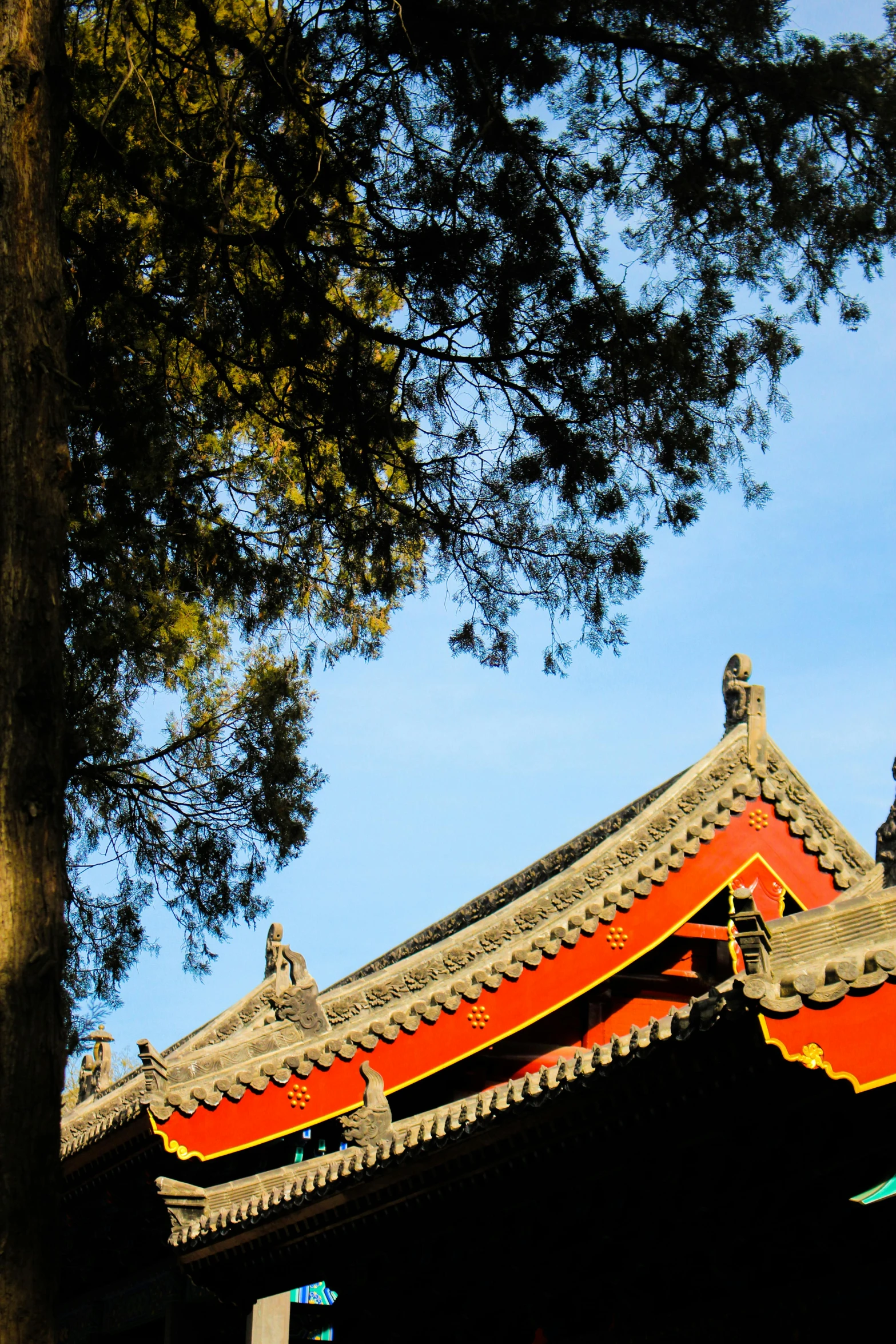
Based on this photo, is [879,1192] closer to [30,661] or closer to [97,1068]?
[30,661]

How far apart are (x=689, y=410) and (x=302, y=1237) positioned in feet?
16.2

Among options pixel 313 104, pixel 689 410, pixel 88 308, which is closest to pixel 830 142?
pixel 689 410

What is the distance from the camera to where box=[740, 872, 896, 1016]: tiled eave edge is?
5.10m

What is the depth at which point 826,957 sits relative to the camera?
5.28 meters

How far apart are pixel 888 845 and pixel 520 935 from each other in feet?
12.8

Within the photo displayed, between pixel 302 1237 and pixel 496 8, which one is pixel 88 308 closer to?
pixel 496 8

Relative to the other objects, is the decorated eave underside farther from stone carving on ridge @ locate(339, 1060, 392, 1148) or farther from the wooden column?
the wooden column

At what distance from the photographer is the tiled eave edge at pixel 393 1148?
20.1 feet

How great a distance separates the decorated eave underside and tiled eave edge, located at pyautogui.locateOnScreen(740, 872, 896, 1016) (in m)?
3.79

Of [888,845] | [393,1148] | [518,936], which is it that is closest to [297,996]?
[518,936]

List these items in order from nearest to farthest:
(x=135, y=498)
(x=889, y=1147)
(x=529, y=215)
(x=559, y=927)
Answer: (x=889, y=1147), (x=529, y=215), (x=135, y=498), (x=559, y=927)

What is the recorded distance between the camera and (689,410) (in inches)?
294

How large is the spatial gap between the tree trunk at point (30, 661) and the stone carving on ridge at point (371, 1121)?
12.7ft

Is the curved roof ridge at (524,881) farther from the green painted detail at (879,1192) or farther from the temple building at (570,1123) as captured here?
the green painted detail at (879,1192)
